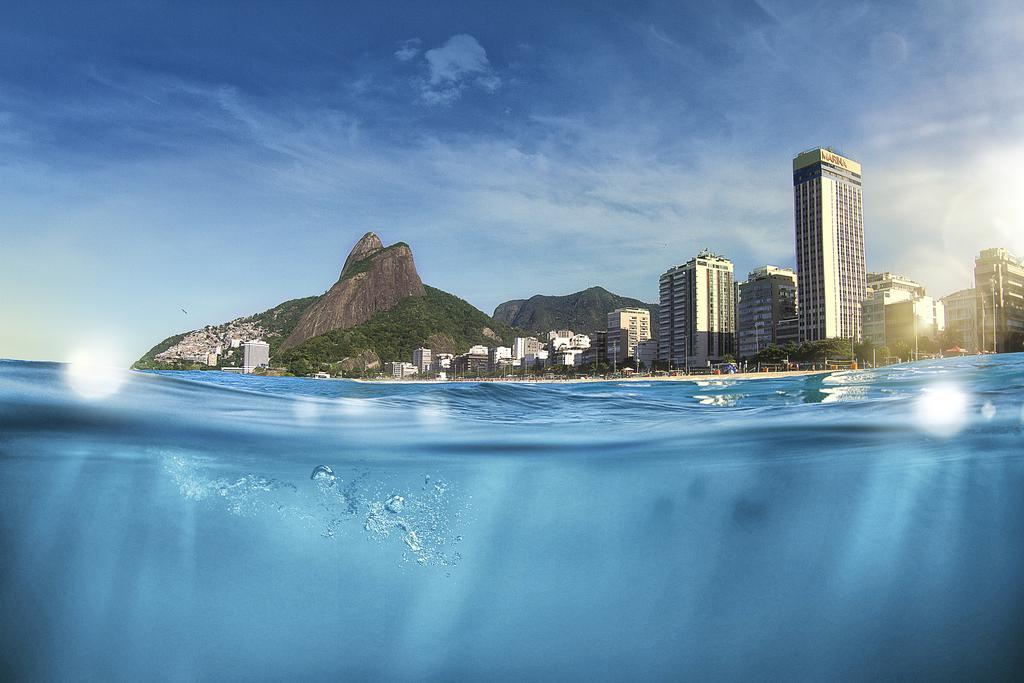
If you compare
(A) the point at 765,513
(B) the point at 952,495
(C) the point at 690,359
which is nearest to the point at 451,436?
(A) the point at 765,513

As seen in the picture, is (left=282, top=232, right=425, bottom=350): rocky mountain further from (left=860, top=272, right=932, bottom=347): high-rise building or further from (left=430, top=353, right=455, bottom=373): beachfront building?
(left=860, top=272, right=932, bottom=347): high-rise building

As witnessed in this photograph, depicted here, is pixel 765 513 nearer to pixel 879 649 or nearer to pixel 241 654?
pixel 879 649

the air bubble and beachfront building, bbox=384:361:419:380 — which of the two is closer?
the air bubble

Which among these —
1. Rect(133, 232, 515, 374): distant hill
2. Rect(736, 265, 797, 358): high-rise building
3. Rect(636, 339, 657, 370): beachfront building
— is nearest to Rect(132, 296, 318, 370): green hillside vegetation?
Rect(133, 232, 515, 374): distant hill

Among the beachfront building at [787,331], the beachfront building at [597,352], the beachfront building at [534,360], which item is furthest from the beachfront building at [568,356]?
the beachfront building at [787,331]

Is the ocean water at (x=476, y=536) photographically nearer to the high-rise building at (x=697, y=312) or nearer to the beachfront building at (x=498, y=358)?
the high-rise building at (x=697, y=312)
